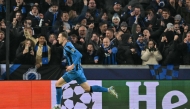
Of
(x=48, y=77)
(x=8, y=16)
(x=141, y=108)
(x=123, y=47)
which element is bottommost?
(x=141, y=108)

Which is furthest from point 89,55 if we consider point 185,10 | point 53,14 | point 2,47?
point 185,10

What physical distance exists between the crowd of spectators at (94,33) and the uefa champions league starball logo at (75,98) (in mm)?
675

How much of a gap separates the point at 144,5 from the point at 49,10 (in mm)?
→ 2321

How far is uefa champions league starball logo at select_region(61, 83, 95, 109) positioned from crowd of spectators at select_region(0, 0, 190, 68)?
68 centimetres

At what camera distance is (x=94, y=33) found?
433 inches

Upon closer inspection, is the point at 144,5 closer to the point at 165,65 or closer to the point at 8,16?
the point at 165,65

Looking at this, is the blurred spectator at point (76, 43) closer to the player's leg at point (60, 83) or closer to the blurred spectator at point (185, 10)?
the player's leg at point (60, 83)

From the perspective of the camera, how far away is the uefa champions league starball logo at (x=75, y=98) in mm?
11133

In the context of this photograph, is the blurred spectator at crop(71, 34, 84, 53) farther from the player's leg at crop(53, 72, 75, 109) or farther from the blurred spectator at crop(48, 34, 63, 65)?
the player's leg at crop(53, 72, 75, 109)

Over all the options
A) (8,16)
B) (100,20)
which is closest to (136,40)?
(100,20)

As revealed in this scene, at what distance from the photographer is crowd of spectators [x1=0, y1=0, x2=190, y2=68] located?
10.8 meters

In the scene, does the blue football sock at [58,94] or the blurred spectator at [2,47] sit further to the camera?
the blurred spectator at [2,47]

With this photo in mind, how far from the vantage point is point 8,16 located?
424 inches

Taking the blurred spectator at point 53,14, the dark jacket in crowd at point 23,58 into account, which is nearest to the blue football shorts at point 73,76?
the dark jacket in crowd at point 23,58
